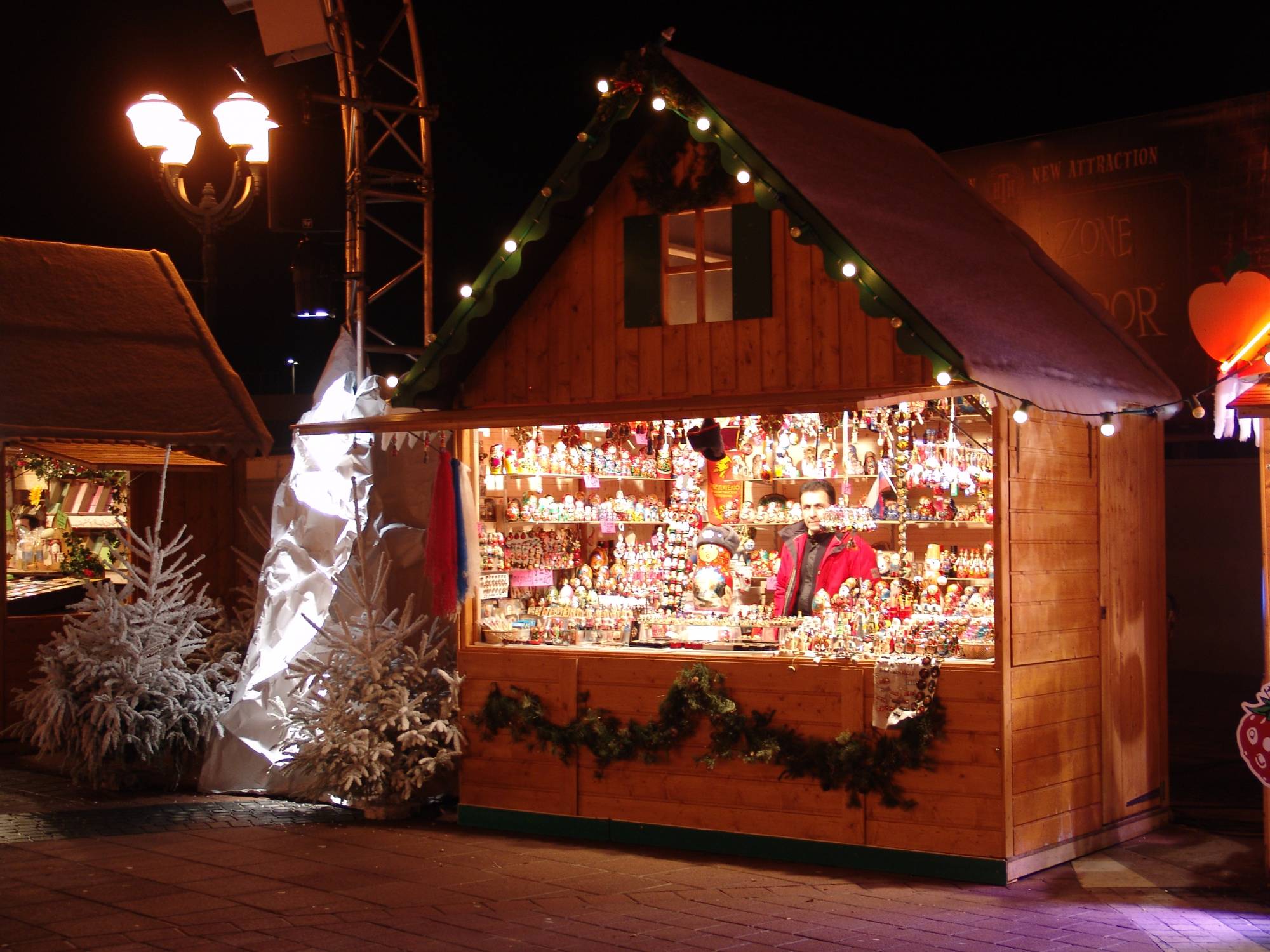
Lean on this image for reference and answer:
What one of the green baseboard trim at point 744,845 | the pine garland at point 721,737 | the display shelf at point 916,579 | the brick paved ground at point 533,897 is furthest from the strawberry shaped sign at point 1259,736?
the display shelf at point 916,579

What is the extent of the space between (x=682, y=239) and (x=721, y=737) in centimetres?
307

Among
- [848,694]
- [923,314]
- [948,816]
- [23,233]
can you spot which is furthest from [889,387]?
[23,233]

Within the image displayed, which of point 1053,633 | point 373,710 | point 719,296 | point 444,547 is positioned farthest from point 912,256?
point 373,710

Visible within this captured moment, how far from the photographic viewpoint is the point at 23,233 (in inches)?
719

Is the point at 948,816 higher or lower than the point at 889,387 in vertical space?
lower

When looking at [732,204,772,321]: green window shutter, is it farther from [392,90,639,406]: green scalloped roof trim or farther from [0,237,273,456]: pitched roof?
[0,237,273,456]: pitched roof

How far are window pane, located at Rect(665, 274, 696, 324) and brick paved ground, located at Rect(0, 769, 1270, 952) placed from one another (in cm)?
327

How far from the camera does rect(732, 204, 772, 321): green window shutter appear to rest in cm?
805

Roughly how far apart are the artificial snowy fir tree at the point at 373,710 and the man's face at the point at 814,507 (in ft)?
8.61

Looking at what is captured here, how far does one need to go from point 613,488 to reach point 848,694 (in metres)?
3.19

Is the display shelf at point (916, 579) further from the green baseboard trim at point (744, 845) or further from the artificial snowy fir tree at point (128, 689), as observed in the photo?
the artificial snowy fir tree at point (128, 689)

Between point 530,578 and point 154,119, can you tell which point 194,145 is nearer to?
point 154,119

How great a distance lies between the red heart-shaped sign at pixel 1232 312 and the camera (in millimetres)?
7422

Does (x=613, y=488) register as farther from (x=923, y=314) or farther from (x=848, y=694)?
(x=923, y=314)
